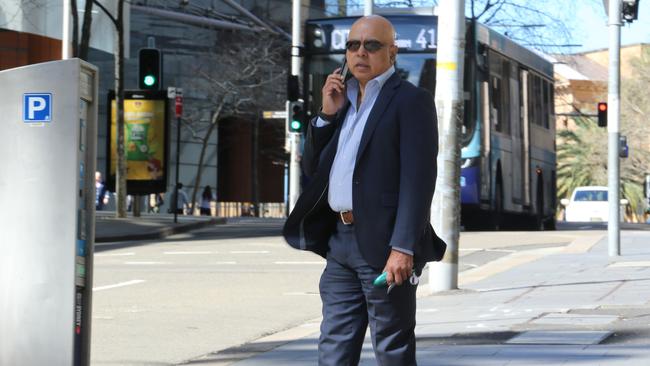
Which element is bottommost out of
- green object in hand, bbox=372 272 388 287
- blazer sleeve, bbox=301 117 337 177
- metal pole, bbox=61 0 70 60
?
green object in hand, bbox=372 272 388 287

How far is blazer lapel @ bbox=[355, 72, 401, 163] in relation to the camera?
18.6 ft

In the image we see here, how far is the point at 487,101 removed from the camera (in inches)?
1061

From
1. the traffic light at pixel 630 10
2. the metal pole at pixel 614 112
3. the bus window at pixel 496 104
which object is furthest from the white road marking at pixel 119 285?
the bus window at pixel 496 104

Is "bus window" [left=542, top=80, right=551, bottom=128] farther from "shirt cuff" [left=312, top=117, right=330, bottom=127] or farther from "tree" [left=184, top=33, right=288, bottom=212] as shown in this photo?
"shirt cuff" [left=312, top=117, right=330, bottom=127]

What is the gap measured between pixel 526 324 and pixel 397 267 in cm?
547

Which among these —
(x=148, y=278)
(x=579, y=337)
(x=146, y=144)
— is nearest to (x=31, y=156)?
(x=579, y=337)

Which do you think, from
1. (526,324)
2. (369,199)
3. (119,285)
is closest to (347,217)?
(369,199)

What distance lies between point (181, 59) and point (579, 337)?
49215 mm

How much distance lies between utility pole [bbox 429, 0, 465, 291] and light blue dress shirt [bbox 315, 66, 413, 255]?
26.7 ft

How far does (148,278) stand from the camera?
1658cm

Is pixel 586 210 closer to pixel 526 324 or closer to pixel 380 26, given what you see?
pixel 526 324

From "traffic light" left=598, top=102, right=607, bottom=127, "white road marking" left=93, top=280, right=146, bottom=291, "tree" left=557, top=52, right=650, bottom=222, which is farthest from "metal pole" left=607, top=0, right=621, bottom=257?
"tree" left=557, top=52, right=650, bottom=222

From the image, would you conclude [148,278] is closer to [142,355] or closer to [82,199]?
[142,355]

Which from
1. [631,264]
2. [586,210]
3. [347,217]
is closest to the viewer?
[347,217]
